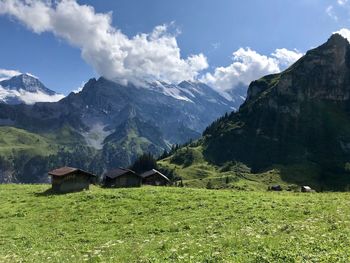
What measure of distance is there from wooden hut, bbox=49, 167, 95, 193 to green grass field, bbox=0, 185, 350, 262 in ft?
69.5

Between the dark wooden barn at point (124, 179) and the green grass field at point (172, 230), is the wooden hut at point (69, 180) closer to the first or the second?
the dark wooden barn at point (124, 179)

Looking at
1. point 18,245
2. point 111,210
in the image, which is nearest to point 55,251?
point 18,245

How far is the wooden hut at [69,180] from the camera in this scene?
7819 centimetres

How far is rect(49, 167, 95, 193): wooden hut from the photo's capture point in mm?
78188

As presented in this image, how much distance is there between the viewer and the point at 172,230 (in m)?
→ 32.6

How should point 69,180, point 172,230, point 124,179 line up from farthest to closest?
1. point 124,179
2. point 69,180
3. point 172,230

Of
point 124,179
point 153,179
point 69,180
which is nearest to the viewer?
point 69,180

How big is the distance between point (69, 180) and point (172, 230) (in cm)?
5155

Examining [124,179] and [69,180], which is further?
[124,179]

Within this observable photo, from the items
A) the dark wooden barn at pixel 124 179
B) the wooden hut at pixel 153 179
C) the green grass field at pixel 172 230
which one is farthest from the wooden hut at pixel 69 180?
the wooden hut at pixel 153 179

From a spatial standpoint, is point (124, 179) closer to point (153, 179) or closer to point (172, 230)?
point (153, 179)

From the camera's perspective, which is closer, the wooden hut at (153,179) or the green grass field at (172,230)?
the green grass field at (172,230)

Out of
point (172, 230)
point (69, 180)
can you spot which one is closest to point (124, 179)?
point (69, 180)

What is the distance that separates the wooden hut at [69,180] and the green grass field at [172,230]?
21171 mm
